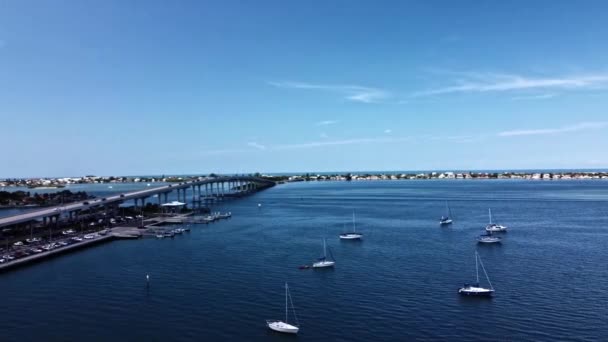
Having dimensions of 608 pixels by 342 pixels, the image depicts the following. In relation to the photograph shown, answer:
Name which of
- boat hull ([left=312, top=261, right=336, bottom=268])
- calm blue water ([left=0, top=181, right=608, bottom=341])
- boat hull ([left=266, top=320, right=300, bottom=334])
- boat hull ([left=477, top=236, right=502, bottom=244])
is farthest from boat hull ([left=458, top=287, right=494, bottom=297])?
boat hull ([left=477, top=236, right=502, bottom=244])

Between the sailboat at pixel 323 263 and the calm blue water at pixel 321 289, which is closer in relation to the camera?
the calm blue water at pixel 321 289

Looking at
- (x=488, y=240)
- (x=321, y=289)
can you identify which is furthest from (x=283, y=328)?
(x=488, y=240)

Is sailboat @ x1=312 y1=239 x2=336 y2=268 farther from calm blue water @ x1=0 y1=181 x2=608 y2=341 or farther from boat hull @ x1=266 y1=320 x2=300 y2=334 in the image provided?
boat hull @ x1=266 y1=320 x2=300 y2=334

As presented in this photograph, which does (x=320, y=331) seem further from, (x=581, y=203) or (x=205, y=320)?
(x=581, y=203)

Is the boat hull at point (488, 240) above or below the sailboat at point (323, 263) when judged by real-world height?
above

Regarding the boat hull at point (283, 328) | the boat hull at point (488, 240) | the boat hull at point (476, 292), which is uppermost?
the boat hull at point (488, 240)

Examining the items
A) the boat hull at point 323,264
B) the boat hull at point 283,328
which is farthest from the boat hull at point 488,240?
the boat hull at point 283,328

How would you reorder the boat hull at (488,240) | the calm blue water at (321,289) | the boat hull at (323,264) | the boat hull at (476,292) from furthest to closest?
the boat hull at (488,240) < the boat hull at (323,264) < the boat hull at (476,292) < the calm blue water at (321,289)

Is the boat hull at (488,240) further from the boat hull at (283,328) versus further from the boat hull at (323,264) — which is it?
the boat hull at (283,328)
